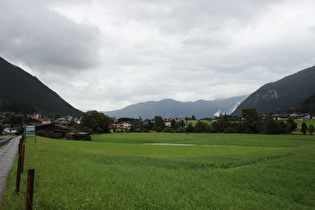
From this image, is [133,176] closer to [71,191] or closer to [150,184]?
[150,184]

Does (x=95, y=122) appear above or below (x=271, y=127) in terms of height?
above

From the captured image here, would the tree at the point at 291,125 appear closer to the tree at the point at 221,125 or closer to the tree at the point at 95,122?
the tree at the point at 221,125

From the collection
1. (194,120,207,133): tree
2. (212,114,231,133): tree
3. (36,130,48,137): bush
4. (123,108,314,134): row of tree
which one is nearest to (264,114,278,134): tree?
(123,108,314,134): row of tree

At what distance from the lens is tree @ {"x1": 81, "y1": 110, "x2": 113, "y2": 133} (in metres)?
139

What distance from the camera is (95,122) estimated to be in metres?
139

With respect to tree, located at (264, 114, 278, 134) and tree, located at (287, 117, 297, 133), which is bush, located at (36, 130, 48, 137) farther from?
tree, located at (287, 117, 297, 133)

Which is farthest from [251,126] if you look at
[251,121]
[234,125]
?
[234,125]

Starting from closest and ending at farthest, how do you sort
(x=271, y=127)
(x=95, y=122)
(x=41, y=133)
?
1. (x=41, y=133)
2. (x=271, y=127)
3. (x=95, y=122)

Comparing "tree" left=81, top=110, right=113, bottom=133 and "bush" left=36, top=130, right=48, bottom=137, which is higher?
"tree" left=81, top=110, right=113, bottom=133

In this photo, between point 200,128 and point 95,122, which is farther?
point 200,128

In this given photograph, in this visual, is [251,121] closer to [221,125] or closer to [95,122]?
[221,125]

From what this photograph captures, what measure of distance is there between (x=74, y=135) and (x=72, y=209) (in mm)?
96590

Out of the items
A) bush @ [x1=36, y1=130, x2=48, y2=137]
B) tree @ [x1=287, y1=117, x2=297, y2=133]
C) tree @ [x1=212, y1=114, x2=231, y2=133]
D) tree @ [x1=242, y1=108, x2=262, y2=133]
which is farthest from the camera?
tree @ [x1=212, y1=114, x2=231, y2=133]

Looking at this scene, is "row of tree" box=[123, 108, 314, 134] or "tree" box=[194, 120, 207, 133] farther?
"tree" box=[194, 120, 207, 133]
